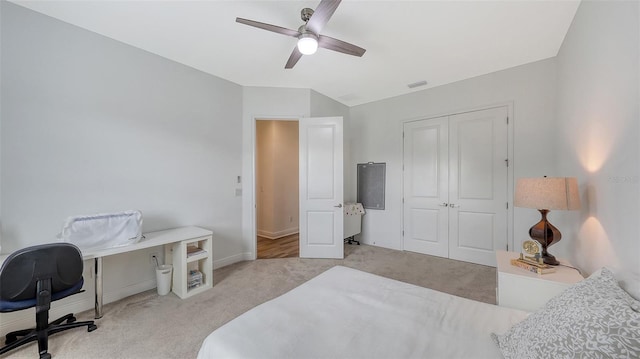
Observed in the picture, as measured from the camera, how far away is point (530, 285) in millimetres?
1618

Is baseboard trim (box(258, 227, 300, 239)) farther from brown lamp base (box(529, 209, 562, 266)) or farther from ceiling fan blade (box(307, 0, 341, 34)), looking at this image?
brown lamp base (box(529, 209, 562, 266))

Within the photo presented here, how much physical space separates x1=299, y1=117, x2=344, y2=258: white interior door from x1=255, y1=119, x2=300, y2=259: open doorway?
1413 mm

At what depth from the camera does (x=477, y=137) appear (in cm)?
351

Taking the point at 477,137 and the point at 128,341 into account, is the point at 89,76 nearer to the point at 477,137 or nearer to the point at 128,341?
the point at 128,341

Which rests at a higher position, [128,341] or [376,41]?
[376,41]

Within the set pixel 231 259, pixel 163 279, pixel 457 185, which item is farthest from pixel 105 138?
pixel 457 185

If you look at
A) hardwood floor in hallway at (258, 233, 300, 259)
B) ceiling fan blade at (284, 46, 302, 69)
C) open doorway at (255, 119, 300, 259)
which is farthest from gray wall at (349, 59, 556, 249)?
ceiling fan blade at (284, 46, 302, 69)

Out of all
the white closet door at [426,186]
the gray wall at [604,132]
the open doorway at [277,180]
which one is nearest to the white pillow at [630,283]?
the gray wall at [604,132]

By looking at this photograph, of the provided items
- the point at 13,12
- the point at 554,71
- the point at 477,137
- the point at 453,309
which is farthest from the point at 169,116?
the point at 554,71

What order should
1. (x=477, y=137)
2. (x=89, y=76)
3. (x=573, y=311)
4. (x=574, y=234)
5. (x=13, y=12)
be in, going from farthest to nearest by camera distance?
(x=477, y=137)
(x=89, y=76)
(x=574, y=234)
(x=13, y=12)
(x=573, y=311)

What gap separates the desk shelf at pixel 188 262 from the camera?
8.31 ft

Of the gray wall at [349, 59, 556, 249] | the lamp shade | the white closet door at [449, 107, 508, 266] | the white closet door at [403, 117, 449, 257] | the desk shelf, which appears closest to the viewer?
the lamp shade

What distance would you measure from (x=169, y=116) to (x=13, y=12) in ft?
4.30

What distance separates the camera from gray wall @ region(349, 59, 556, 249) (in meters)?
3.04
